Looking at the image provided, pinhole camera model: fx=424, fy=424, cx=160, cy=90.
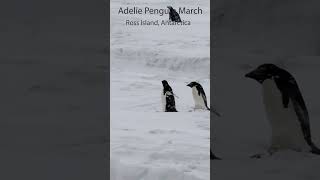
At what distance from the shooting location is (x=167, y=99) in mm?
1780

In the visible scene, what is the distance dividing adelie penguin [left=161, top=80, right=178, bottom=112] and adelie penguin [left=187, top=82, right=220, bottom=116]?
3.5 inches

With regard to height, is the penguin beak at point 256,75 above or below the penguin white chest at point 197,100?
above

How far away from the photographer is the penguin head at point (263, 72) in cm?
179

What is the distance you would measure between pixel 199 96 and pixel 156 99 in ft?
0.60

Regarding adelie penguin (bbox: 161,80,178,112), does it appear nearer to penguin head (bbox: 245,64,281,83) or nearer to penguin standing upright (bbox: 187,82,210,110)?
penguin standing upright (bbox: 187,82,210,110)

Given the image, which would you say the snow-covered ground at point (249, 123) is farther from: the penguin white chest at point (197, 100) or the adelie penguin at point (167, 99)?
the adelie penguin at point (167, 99)

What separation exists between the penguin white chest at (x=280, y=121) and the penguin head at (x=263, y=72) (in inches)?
0.9

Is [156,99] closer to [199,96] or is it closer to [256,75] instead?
[199,96]

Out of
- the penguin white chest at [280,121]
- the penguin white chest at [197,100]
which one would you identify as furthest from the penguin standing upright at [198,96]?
the penguin white chest at [280,121]

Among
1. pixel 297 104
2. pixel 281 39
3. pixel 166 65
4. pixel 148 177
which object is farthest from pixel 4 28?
pixel 297 104

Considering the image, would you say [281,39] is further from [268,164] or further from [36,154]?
[36,154]

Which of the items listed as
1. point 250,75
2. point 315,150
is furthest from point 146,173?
point 315,150

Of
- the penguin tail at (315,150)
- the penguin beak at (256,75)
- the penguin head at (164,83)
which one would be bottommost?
the penguin tail at (315,150)

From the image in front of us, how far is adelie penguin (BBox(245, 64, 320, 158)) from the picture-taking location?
70.8 inches
